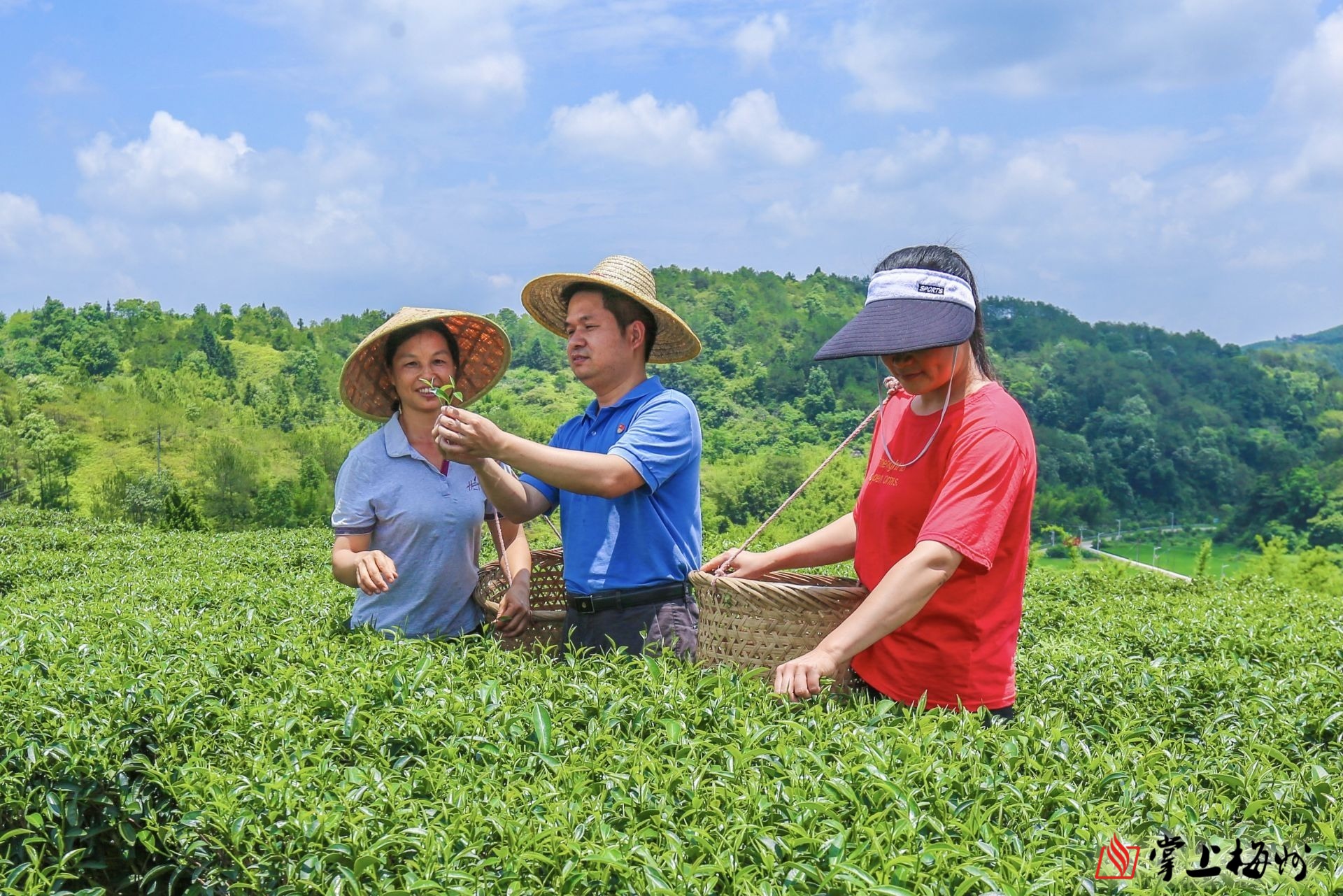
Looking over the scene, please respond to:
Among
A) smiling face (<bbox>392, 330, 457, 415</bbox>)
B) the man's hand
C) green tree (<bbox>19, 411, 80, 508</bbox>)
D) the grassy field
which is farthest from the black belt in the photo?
the grassy field

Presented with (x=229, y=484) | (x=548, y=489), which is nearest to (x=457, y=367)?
(x=548, y=489)

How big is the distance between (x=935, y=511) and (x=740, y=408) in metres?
66.6

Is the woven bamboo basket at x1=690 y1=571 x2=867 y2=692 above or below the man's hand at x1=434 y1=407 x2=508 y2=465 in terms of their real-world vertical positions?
below

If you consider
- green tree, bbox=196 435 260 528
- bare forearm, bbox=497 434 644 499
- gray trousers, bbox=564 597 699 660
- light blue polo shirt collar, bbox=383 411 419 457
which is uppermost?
light blue polo shirt collar, bbox=383 411 419 457

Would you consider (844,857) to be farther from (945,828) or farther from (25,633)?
(25,633)

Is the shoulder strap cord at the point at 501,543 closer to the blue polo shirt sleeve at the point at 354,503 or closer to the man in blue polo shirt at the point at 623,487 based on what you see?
the man in blue polo shirt at the point at 623,487

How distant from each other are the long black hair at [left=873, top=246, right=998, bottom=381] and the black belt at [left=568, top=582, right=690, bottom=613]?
990 millimetres

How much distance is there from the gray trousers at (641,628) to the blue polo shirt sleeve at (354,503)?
2.15 feet

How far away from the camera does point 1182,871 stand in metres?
1.61

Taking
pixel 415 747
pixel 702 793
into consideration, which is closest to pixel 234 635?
pixel 415 747

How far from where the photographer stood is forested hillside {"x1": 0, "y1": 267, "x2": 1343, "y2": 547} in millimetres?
48781

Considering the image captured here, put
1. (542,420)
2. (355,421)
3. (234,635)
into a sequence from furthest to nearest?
1. (355,421)
2. (542,420)
3. (234,635)

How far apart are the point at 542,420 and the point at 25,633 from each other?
55937mm

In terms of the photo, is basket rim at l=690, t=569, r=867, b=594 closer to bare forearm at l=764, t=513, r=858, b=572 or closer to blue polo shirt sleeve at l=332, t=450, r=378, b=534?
bare forearm at l=764, t=513, r=858, b=572
